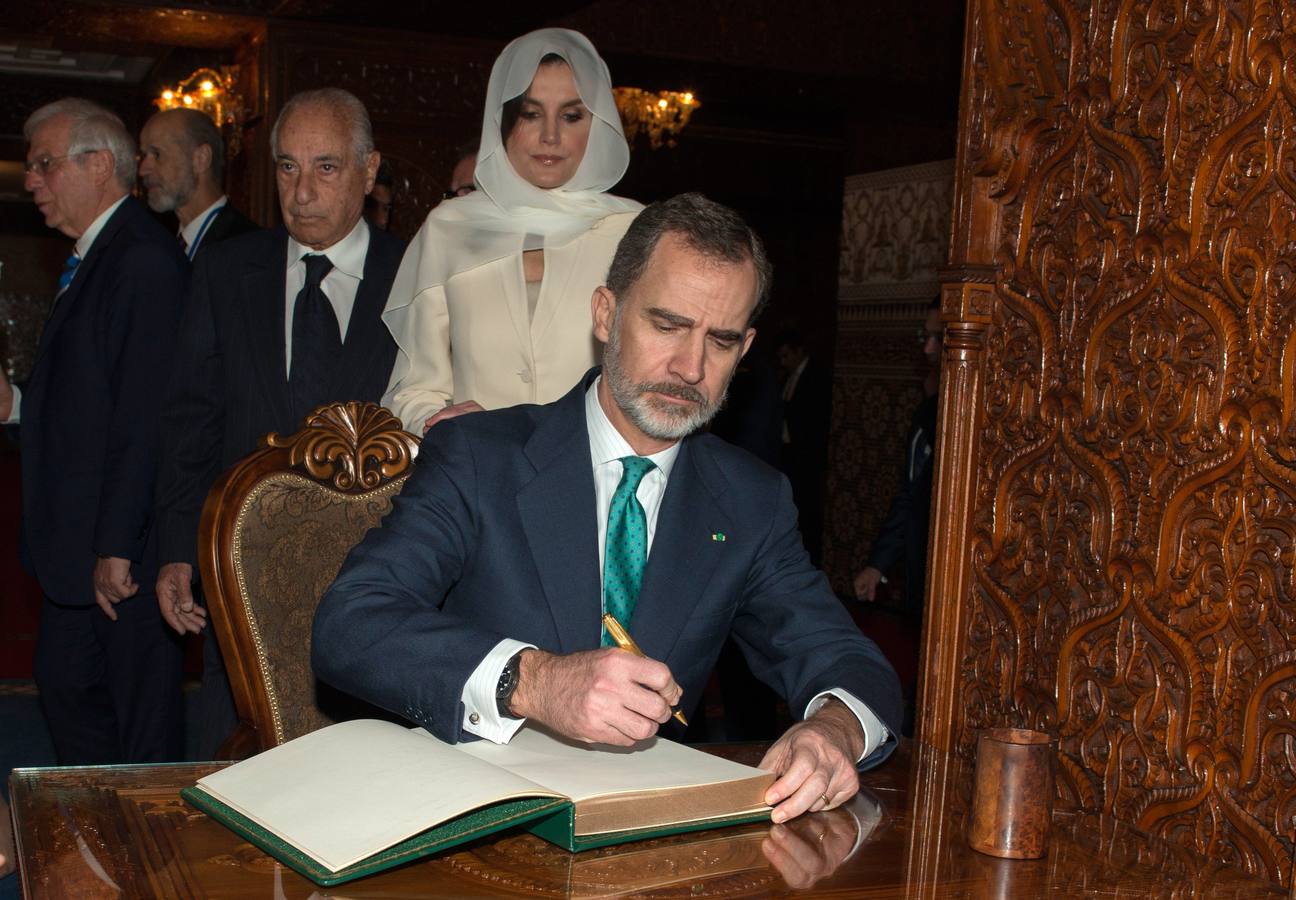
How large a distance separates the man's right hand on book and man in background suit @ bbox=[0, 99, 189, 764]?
2401mm

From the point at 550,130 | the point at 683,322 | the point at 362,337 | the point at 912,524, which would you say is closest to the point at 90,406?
the point at 362,337

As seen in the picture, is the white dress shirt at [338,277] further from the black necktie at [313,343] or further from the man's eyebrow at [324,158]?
the man's eyebrow at [324,158]

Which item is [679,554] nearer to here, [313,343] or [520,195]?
[520,195]

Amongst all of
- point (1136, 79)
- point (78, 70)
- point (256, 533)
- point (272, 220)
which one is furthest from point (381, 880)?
point (78, 70)

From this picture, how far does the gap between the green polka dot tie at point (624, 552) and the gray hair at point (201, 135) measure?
10.5 ft

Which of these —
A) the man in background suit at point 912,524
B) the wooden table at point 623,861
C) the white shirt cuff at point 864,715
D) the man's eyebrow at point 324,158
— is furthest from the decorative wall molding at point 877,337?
the wooden table at point 623,861

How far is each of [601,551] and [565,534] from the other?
0.27 ft

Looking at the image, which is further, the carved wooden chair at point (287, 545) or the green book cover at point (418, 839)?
the carved wooden chair at point (287, 545)

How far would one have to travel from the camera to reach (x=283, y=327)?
3.40m

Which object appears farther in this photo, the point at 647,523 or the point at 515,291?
the point at 515,291

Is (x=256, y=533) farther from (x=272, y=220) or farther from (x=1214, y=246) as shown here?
(x=272, y=220)

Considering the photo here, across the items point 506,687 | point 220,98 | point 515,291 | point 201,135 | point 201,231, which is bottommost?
point 506,687

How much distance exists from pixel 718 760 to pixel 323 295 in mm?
2066

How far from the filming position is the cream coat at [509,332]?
2.94m
